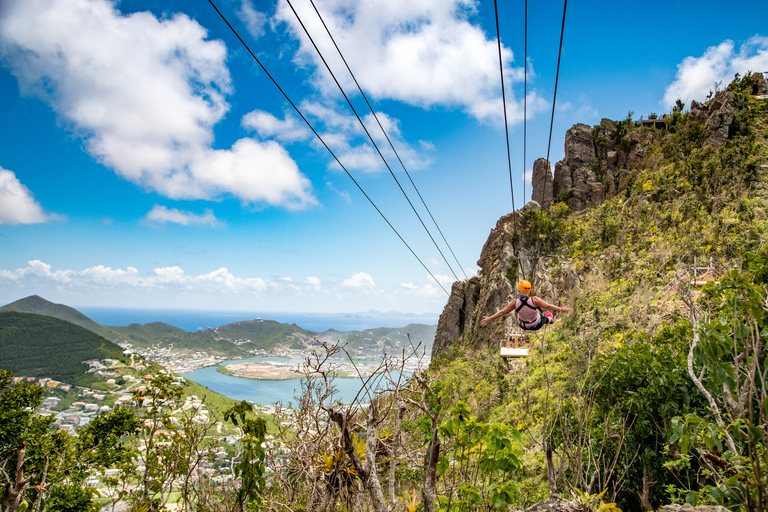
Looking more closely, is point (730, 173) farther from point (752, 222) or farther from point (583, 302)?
point (583, 302)

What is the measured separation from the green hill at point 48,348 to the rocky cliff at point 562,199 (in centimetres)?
5090

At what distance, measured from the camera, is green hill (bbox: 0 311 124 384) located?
4569cm

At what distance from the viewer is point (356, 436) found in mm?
4738

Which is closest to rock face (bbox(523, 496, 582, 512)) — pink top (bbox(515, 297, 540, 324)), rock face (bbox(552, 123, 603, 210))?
pink top (bbox(515, 297, 540, 324))

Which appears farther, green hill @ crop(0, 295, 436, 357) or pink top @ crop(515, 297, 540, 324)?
green hill @ crop(0, 295, 436, 357)

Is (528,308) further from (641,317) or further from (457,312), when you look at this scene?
(457,312)

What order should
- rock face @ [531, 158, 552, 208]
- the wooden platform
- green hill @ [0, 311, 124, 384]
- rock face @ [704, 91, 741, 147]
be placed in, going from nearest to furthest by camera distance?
the wooden platform < rock face @ [704, 91, 741, 147] < rock face @ [531, 158, 552, 208] < green hill @ [0, 311, 124, 384]

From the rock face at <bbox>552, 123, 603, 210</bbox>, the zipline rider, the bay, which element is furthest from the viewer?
the bay

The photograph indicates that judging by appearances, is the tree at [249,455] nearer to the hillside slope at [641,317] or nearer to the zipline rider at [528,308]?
the hillside slope at [641,317]

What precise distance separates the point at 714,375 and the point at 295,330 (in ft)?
407

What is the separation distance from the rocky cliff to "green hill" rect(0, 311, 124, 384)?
50901 millimetres

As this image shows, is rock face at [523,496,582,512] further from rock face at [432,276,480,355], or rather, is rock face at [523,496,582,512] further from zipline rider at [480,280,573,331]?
rock face at [432,276,480,355]

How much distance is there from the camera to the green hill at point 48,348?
45.7 metres

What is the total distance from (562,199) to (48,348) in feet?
234
